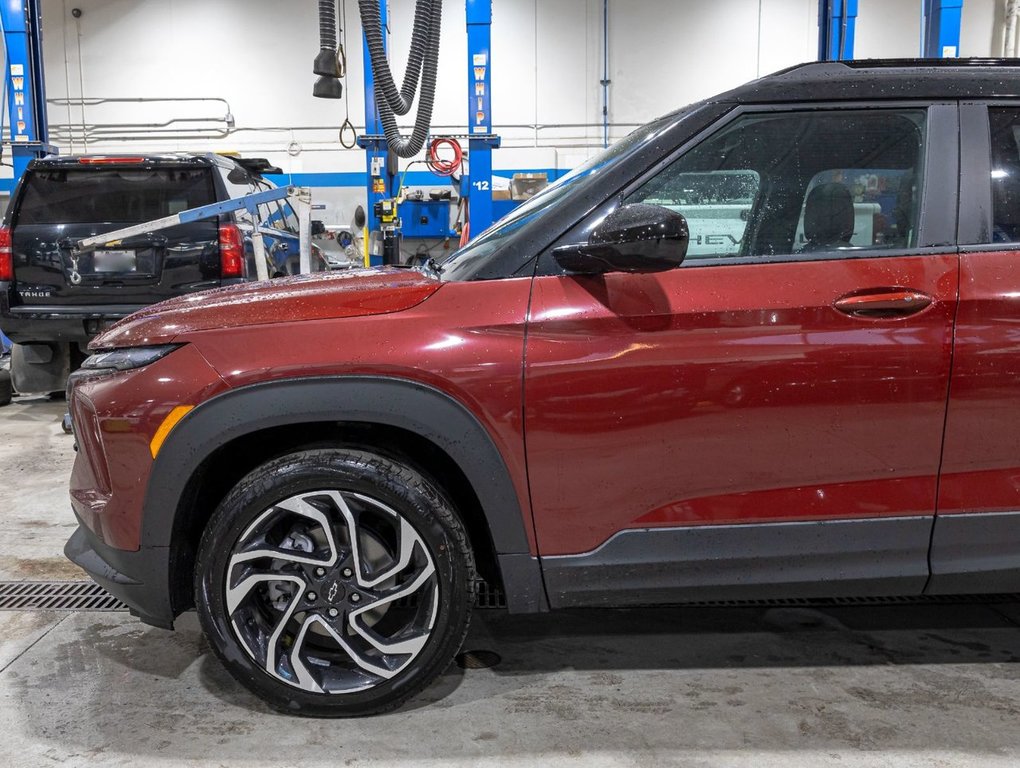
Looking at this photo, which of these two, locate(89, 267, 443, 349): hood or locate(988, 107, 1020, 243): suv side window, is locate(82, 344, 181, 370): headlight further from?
locate(988, 107, 1020, 243): suv side window

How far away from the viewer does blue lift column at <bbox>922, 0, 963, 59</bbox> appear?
6664 millimetres

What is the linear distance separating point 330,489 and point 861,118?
1671 mm

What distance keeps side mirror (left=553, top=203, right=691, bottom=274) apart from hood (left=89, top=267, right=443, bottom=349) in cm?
43

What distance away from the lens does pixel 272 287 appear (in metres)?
2.48

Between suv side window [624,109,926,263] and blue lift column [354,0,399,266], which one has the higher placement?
blue lift column [354,0,399,266]

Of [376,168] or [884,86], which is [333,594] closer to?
[884,86]

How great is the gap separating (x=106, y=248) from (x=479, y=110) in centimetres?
A: 319

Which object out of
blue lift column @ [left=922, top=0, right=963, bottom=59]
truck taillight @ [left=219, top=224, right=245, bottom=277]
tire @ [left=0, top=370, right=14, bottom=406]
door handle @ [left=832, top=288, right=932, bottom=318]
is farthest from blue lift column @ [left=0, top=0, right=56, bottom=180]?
door handle @ [left=832, top=288, right=932, bottom=318]

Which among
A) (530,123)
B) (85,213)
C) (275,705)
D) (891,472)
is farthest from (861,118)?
(530,123)

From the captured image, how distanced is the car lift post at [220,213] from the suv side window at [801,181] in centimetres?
366

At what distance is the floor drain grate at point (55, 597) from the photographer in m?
3.05

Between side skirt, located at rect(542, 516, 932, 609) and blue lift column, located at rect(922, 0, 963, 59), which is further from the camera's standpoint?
blue lift column, located at rect(922, 0, 963, 59)

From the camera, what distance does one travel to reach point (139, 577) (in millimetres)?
2191

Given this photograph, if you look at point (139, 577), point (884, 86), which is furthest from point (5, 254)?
point (884, 86)
